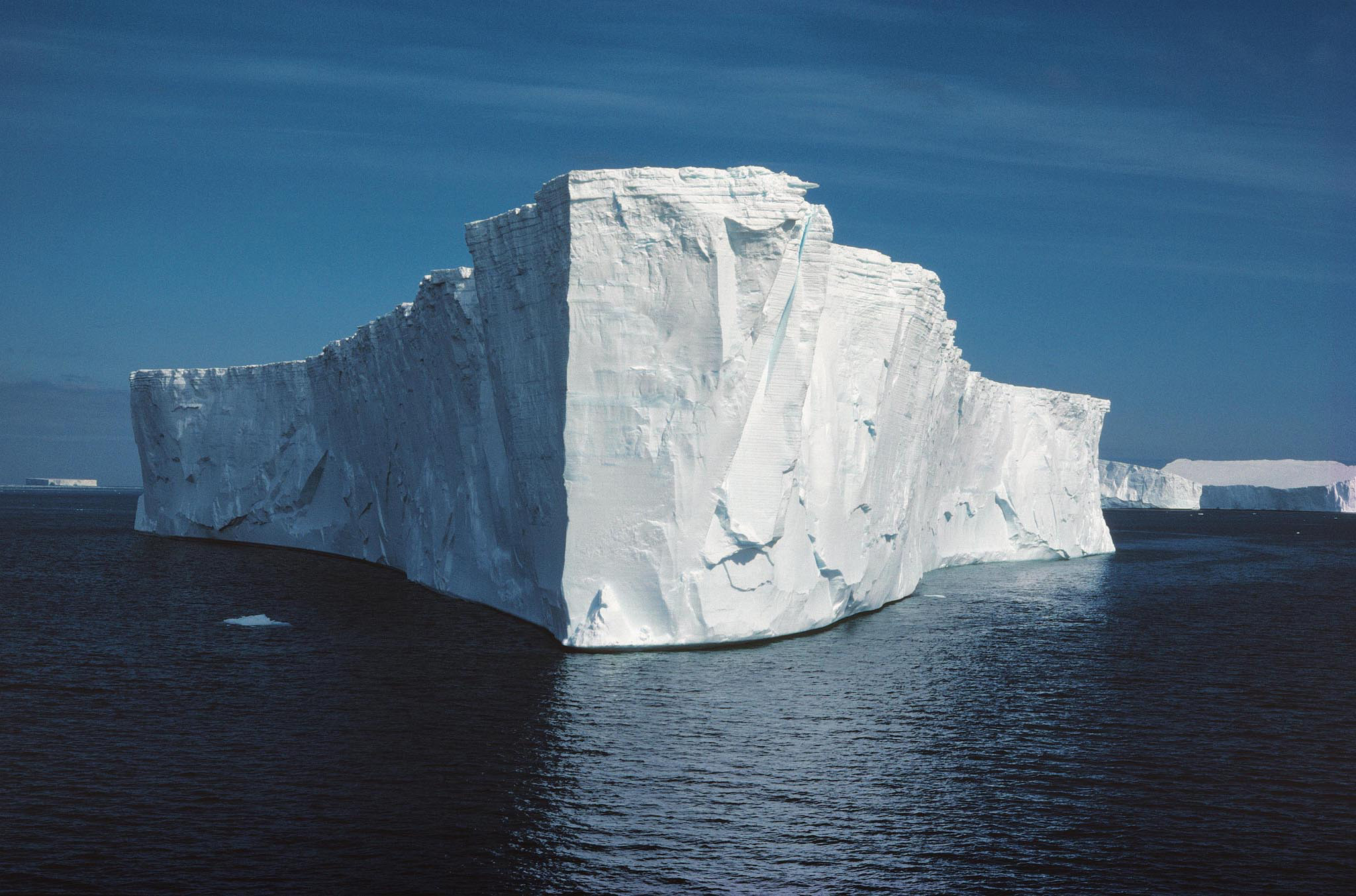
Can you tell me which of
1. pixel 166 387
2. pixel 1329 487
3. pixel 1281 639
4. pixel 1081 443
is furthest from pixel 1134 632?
pixel 1329 487

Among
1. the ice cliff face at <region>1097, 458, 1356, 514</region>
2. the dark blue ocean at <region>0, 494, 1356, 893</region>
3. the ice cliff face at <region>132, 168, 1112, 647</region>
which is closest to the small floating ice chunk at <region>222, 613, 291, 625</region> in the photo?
the dark blue ocean at <region>0, 494, 1356, 893</region>

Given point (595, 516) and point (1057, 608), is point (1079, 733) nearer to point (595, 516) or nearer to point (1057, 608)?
point (595, 516)

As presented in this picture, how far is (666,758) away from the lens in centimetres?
1041

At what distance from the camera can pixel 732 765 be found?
10258mm

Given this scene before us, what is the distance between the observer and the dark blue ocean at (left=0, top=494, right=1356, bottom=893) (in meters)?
7.91

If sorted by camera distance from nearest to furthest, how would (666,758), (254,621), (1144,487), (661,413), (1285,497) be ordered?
(666,758), (661,413), (254,621), (1144,487), (1285,497)

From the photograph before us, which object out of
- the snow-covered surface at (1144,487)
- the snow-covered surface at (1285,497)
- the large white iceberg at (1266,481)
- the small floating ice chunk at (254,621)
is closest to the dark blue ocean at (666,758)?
the small floating ice chunk at (254,621)

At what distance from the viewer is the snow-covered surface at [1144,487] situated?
8925 centimetres

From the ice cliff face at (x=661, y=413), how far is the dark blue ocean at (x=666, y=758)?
3.88 ft

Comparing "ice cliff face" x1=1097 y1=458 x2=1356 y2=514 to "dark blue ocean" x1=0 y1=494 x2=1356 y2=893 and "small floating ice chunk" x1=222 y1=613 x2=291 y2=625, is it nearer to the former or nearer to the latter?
"dark blue ocean" x1=0 y1=494 x2=1356 y2=893

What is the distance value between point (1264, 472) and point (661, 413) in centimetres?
10717

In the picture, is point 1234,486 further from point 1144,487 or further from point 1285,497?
point 1144,487

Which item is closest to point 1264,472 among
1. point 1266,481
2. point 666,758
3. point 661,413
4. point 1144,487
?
point 1266,481

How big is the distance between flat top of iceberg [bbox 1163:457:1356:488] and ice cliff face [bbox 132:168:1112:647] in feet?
296
